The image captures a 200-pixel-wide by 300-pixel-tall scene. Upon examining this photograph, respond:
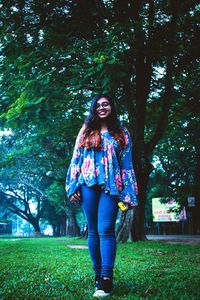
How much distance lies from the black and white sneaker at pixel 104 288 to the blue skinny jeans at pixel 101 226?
6 centimetres

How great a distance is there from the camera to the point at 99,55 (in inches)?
330

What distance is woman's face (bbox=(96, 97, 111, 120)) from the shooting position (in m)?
4.04

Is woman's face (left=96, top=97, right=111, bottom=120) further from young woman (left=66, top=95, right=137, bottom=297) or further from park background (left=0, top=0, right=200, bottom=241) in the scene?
park background (left=0, top=0, right=200, bottom=241)

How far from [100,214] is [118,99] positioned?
10.2 meters

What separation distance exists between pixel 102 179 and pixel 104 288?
103 centimetres

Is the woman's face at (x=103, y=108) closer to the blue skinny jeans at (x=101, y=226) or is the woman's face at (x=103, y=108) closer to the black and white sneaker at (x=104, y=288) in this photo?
the blue skinny jeans at (x=101, y=226)

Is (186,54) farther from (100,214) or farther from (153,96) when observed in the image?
(100,214)

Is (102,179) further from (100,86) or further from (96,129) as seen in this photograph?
(100,86)

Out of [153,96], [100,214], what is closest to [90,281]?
[100,214]

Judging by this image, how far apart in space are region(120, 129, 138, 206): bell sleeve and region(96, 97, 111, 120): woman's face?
1.19 feet

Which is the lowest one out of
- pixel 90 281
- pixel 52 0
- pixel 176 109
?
pixel 90 281

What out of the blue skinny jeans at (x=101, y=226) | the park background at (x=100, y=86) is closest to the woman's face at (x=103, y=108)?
the blue skinny jeans at (x=101, y=226)

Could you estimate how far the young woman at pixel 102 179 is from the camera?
3559 millimetres

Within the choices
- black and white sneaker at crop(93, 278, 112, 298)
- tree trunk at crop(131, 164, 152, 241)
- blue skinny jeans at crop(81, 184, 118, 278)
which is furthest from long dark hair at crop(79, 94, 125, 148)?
tree trunk at crop(131, 164, 152, 241)
